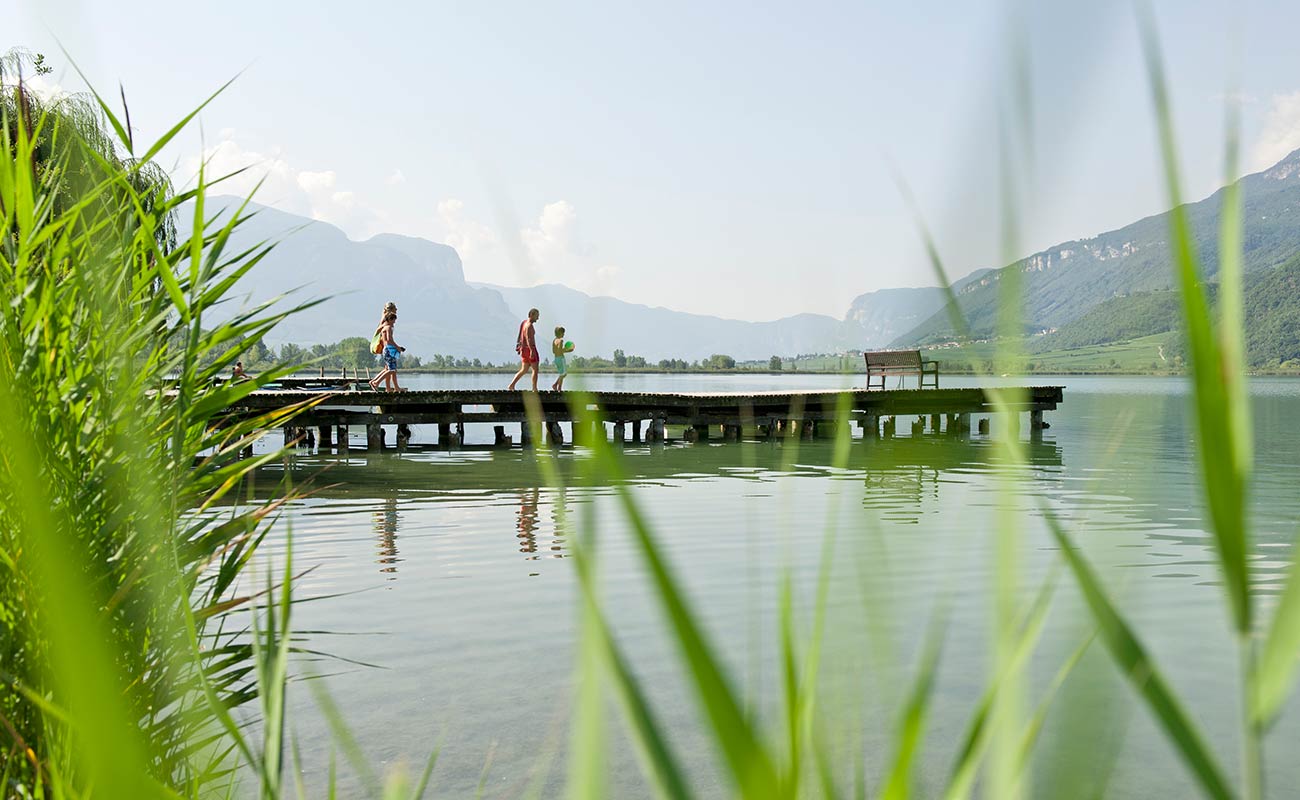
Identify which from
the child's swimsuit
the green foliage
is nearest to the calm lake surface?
the green foliage

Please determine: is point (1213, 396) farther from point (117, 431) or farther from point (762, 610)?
point (762, 610)

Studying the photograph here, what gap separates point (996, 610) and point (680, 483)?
55.4 ft

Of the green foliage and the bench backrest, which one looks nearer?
the green foliage

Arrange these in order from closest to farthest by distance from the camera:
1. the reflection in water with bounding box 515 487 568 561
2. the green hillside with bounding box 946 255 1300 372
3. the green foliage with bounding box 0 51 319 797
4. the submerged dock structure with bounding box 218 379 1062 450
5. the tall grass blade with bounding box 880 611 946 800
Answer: the tall grass blade with bounding box 880 611 946 800
the green foliage with bounding box 0 51 319 797
the reflection in water with bounding box 515 487 568 561
the submerged dock structure with bounding box 218 379 1062 450
the green hillside with bounding box 946 255 1300 372

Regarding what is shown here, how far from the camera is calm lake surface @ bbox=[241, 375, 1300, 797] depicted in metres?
0.53

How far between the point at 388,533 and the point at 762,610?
17.8ft

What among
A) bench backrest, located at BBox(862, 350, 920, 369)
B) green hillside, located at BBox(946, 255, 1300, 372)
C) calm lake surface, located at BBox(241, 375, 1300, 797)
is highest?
green hillside, located at BBox(946, 255, 1300, 372)

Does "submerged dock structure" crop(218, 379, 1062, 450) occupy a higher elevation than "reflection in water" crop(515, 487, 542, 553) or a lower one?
higher

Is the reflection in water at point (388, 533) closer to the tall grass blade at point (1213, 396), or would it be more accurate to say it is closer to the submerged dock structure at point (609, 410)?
the submerged dock structure at point (609, 410)

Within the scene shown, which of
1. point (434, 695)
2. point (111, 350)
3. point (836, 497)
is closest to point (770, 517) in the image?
point (434, 695)

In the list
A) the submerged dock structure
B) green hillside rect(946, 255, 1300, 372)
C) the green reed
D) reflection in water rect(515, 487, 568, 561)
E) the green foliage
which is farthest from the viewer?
green hillside rect(946, 255, 1300, 372)

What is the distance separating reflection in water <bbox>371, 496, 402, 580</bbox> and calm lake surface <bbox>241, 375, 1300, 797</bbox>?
2.2 inches

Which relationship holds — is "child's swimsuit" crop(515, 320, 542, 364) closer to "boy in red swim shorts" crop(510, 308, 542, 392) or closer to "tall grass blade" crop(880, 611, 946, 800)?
"boy in red swim shorts" crop(510, 308, 542, 392)

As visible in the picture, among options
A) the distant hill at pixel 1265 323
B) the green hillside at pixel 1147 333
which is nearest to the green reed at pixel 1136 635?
the green hillside at pixel 1147 333
